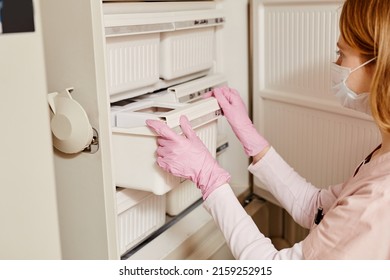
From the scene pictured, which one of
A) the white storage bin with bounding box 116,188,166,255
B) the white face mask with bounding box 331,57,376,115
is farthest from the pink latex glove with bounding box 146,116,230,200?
the white face mask with bounding box 331,57,376,115

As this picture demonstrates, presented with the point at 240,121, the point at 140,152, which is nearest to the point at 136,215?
the point at 140,152

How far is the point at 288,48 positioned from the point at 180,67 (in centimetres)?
37

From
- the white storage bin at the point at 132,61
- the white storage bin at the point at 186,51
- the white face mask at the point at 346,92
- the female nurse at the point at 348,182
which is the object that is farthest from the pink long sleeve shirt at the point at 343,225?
the white storage bin at the point at 186,51

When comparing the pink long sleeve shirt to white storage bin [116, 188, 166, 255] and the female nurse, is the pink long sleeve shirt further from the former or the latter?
white storage bin [116, 188, 166, 255]

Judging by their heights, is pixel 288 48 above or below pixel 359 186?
above

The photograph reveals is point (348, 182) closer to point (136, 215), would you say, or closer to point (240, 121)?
point (240, 121)

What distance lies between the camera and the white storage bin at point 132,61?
129 centimetres

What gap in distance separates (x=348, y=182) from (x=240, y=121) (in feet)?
1.30

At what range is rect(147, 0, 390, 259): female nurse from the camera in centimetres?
95

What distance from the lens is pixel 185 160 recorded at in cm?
118

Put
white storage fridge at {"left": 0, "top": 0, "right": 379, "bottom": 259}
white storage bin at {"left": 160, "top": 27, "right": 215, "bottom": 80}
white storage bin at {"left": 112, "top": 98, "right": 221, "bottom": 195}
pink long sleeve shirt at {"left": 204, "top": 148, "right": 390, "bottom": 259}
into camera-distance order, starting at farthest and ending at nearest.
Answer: white storage bin at {"left": 160, "top": 27, "right": 215, "bottom": 80} < white storage bin at {"left": 112, "top": 98, "right": 221, "bottom": 195} < white storage fridge at {"left": 0, "top": 0, "right": 379, "bottom": 259} < pink long sleeve shirt at {"left": 204, "top": 148, "right": 390, "bottom": 259}
